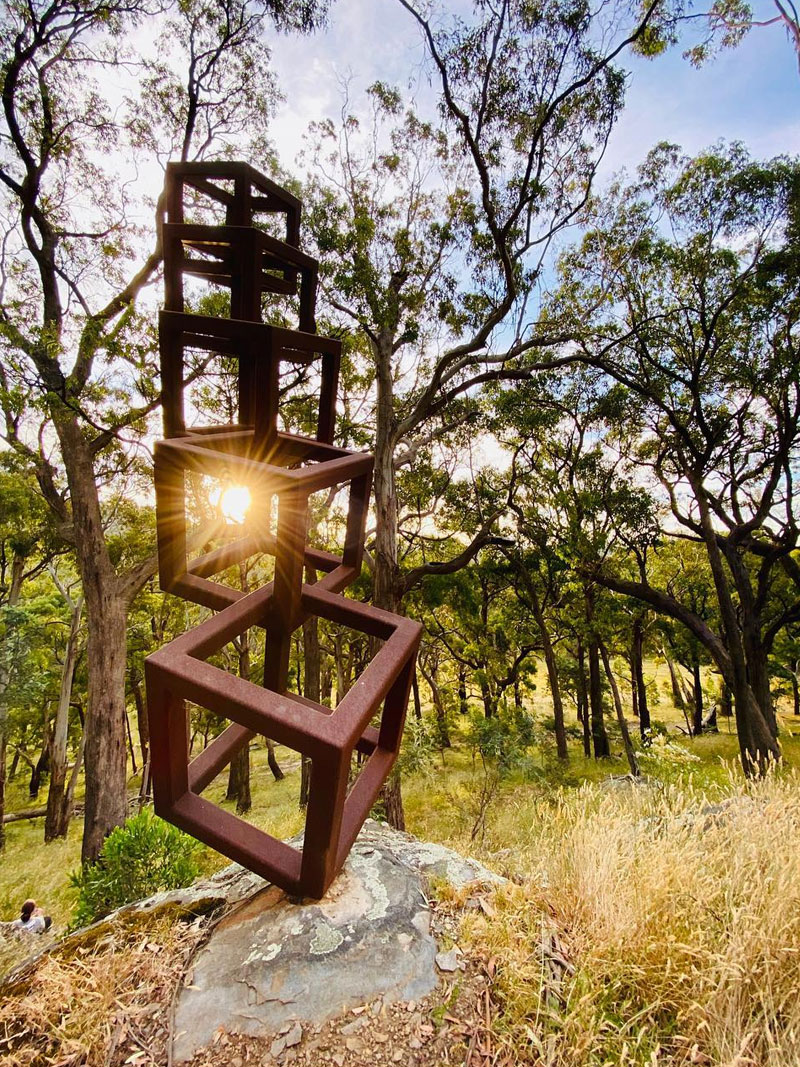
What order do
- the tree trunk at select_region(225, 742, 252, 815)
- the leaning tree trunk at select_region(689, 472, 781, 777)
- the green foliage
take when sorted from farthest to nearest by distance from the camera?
1. the tree trunk at select_region(225, 742, 252, 815)
2. the green foliage
3. the leaning tree trunk at select_region(689, 472, 781, 777)

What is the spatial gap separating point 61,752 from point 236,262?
647 inches

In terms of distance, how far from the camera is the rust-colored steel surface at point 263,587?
5.91 feet

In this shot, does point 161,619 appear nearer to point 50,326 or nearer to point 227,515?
point 227,515

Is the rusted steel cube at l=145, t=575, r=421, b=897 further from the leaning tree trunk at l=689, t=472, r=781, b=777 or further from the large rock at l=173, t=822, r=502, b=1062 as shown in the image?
the leaning tree trunk at l=689, t=472, r=781, b=777

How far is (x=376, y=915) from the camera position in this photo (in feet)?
8.16

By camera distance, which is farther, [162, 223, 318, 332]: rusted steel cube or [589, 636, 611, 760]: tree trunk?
[589, 636, 611, 760]: tree trunk

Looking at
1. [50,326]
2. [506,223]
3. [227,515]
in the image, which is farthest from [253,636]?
[506,223]

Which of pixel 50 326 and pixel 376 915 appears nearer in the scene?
pixel 376 915

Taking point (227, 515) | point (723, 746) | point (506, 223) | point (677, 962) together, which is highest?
point (506, 223)

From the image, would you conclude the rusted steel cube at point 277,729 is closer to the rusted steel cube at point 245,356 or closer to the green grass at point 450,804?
the rusted steel cube at point 245,356

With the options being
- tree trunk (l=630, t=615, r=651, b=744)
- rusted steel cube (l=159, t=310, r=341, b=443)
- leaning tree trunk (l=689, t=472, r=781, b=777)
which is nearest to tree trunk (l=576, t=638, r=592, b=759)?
tree trunk (l=630, t=615, r=651, b=744)

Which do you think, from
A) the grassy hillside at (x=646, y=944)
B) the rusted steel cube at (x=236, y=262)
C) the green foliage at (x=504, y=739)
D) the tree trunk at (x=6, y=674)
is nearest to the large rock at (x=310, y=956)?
the grassy hillside at (x=646, y=944)

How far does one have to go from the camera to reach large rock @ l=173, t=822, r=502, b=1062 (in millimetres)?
2008

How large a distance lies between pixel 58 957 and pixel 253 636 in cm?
1444
